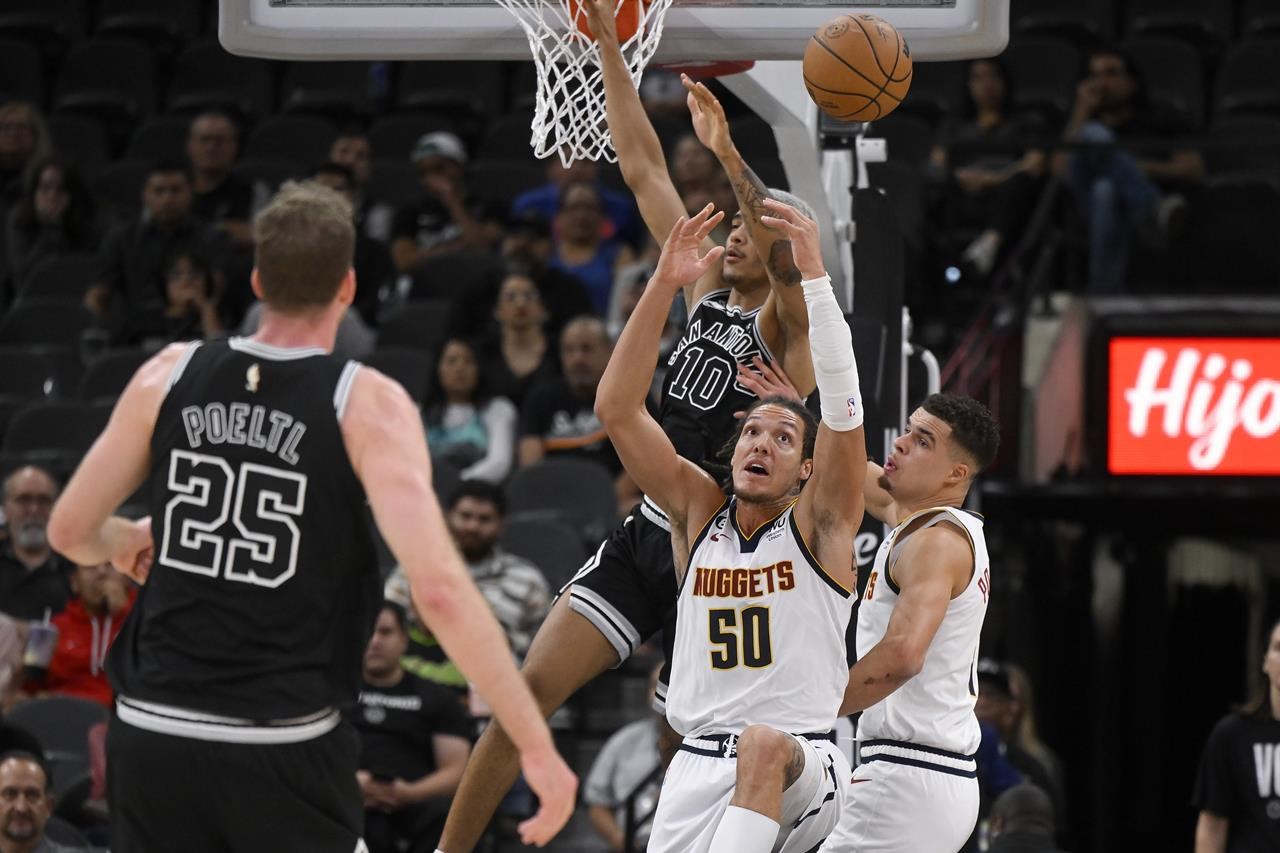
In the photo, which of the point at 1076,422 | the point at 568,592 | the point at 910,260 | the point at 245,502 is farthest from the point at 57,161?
the point at 245,502

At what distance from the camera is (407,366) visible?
36.1 feet

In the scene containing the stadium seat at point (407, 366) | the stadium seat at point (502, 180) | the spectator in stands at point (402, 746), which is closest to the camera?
the spectator in stands at point (402, 746)

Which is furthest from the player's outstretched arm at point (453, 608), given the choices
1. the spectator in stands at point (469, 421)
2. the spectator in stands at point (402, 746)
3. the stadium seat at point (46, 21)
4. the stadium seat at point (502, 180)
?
the stadium seat at point (46, 21)

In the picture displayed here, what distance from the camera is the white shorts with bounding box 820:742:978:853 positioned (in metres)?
5.48

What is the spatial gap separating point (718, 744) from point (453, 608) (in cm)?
170

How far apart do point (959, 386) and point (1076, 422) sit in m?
1.20

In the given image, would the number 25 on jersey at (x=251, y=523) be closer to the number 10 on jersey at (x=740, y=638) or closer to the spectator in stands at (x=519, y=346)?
the number 10 on jersey at (x=740, y=638)

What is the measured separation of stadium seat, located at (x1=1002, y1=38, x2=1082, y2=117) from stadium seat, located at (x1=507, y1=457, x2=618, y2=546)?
4.82 metres

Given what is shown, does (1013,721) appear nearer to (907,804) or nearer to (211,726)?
(907,804)

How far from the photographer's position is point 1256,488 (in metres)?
11.3

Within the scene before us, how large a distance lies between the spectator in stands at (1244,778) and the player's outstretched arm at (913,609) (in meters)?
2.69

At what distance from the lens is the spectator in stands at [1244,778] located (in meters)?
7.75

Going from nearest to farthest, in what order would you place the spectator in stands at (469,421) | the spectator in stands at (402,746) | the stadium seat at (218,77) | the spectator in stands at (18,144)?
1. the spectator in stands at (402,746)
2. the spectator in stands at (469,421)
3. the spectator in stands at (18,144)
4. the stadium seat at (218,77)

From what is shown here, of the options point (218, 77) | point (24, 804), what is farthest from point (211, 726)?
point (218, 77)
